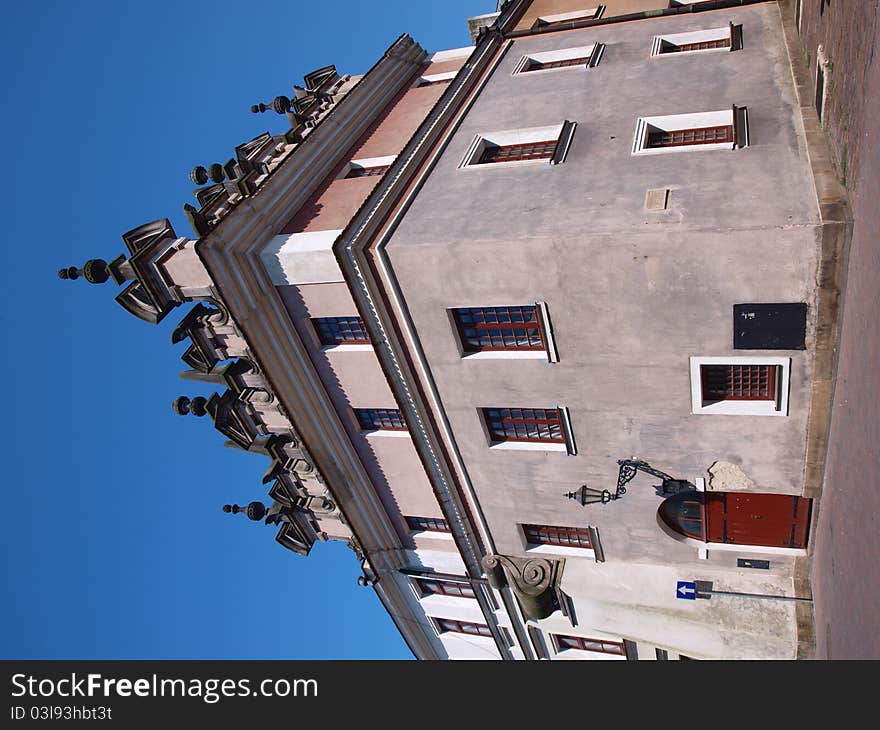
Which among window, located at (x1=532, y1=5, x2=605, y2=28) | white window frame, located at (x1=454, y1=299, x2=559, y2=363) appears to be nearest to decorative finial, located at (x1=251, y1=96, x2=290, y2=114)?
window, located at (x1=532, y1=5, x2=605, y2=28)

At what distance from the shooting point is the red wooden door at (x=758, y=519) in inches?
706

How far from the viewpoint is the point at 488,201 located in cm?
1527

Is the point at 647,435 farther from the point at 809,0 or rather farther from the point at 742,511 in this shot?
the point at 809,0

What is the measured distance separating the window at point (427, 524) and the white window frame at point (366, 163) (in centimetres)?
1226

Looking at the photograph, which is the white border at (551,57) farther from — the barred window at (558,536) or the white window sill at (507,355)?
the barred window at (558,536)

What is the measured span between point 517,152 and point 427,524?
13278 millimetres

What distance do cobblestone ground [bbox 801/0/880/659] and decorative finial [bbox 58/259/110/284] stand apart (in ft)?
58.8

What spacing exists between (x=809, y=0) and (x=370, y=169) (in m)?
12.9

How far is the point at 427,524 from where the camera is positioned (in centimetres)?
2305

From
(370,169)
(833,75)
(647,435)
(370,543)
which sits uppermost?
(833,75)

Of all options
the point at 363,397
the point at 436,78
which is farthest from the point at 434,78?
the point at 363,397

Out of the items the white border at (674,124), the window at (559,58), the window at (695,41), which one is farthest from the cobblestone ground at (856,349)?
the window at (559,58)
